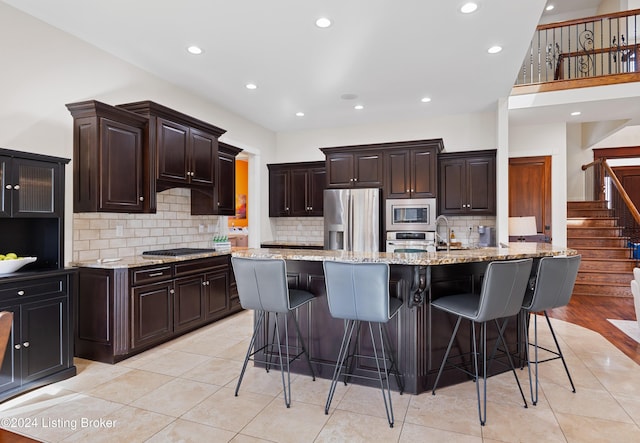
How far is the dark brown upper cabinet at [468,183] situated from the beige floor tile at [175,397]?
162 inches

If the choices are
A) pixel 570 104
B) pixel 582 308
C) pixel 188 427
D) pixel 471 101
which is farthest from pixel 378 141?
pixel 188 427

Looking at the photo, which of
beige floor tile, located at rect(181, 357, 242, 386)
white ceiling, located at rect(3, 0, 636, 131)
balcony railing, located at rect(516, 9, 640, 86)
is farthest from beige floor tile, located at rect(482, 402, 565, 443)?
balcony railing, located at rect(516, 9, 640, 86)

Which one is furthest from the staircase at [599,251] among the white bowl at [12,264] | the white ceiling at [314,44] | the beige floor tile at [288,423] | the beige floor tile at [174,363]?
the white bowl at [12,264]

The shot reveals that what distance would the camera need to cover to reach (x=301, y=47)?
3643 millimetres

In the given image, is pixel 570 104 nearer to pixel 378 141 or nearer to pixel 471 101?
pixel 471 101

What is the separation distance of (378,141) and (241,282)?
443cm

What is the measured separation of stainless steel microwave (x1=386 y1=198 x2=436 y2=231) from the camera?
5410mm

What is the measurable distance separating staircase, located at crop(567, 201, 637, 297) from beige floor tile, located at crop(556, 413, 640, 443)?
14.3 feet

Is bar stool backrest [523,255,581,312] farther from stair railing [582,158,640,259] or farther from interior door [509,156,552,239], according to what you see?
stair railing [582,158,640,259]

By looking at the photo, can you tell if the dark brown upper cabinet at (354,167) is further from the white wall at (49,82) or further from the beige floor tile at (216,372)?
the beige floor tile at (216,372)

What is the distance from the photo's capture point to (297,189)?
21.3ft

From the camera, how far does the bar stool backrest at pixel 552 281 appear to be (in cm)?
253

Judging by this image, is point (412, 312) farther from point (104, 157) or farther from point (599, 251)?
point (599, 251)

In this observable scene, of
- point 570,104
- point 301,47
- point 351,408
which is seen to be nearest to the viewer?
point 351,408
